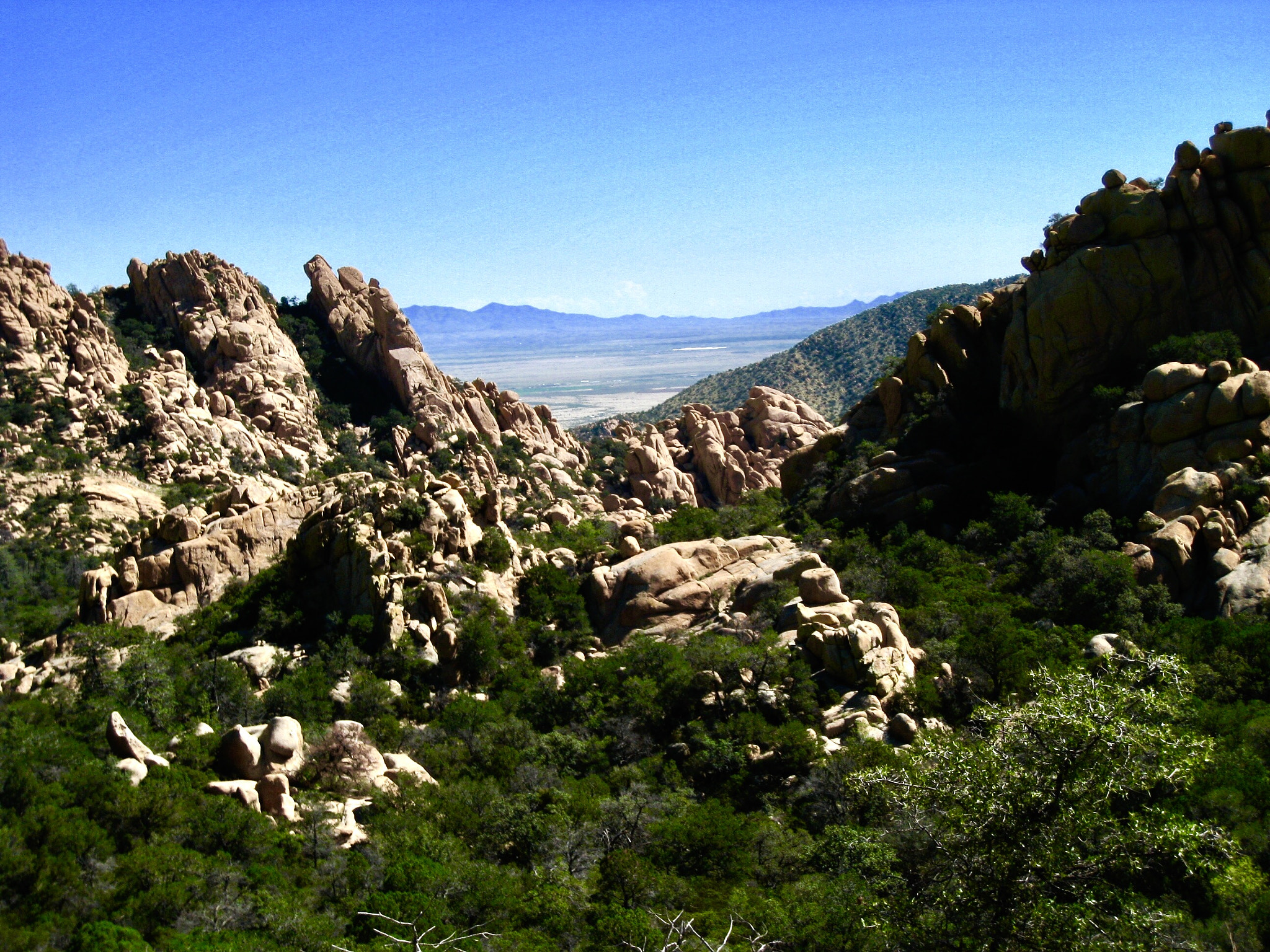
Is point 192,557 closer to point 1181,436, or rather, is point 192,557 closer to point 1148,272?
point 1181,436

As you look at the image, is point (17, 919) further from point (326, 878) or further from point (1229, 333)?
point (1229, 333)

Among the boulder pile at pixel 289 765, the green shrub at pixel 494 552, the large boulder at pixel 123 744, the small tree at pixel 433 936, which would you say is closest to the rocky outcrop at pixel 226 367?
the green shrub at pixel 494 552

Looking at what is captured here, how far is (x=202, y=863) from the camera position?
19812 mm

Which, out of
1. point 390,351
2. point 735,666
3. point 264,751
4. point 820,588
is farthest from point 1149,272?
point 390,351

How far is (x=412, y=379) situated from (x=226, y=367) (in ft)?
52.4

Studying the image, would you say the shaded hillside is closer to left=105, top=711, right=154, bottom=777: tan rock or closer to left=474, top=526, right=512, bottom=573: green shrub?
left=474, top=526, right=512, bottom=573: green shrub

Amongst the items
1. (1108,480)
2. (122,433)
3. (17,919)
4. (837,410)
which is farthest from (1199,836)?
(837,410)

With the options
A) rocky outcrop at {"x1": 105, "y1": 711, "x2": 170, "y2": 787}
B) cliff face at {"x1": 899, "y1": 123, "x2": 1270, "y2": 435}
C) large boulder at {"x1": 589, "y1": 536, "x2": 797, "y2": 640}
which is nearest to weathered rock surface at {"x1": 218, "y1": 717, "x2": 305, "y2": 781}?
rocky outcrop at {"x1": 105, "y1": 711, "x2": 170, "y2": 787}

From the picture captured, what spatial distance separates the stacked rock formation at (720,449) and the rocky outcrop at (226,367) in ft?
96.1

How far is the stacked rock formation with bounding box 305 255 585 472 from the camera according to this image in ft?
275

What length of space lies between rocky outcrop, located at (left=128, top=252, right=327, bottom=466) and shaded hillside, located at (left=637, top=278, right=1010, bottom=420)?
2651 inches

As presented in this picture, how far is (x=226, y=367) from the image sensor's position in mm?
79375

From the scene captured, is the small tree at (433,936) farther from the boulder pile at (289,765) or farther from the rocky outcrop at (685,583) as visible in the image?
the rocky outcrop at (685,583)

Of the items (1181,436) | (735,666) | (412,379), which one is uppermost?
(412,379)
